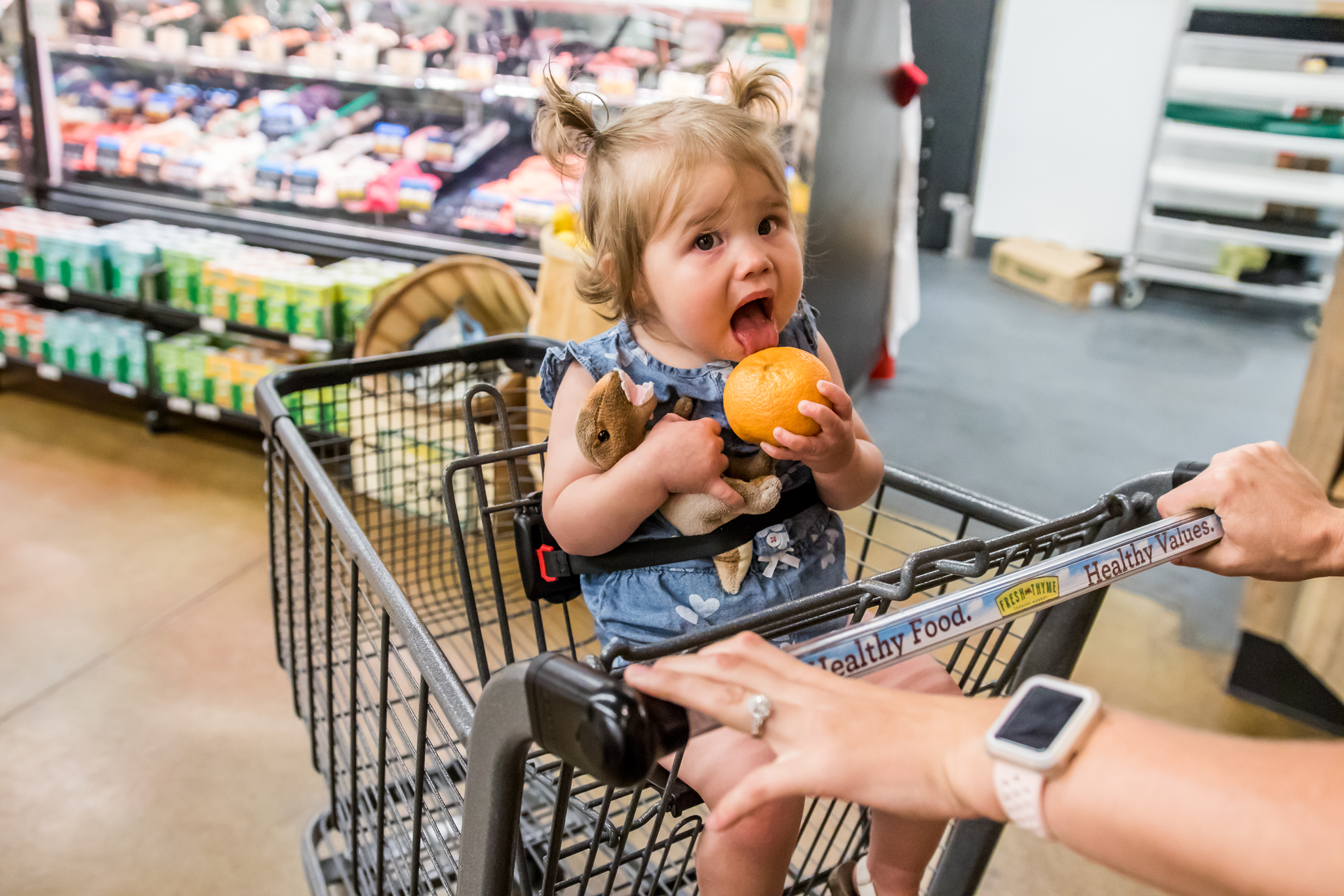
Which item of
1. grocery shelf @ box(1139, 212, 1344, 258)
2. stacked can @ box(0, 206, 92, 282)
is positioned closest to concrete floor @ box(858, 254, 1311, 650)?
grocery shelf @ box(1139, 212, 1344, 258)

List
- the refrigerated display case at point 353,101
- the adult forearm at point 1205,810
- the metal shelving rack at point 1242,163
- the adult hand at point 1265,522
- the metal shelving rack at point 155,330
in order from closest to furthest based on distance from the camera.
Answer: the adult forearm at point 1205,810
the adult hand at point 1265,522
the refrigerated display case at point 353,101
the metal shelving rack at point 155,330
the metal shelving rack at point 1242,163

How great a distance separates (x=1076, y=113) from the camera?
6543 millimetres

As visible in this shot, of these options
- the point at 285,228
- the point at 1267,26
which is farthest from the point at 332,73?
the point at 1267,26

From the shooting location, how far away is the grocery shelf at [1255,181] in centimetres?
569

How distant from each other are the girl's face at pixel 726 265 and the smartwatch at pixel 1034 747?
0.64 metres

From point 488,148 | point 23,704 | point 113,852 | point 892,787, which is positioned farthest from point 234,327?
point 892,787

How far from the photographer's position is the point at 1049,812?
539mm

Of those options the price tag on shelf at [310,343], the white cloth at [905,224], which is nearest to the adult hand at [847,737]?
the price tag on shelf at [310,343]

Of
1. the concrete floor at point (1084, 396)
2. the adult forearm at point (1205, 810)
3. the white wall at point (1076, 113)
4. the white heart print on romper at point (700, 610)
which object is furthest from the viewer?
the white wall at point (1076, 113)

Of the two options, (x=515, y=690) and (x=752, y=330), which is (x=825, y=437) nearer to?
(x=752, y=330)

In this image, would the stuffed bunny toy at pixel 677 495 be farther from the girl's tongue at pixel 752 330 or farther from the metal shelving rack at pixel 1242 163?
the metal shelving rack at pixel 1242 163

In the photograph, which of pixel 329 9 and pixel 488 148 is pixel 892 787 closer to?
pixel 488 148

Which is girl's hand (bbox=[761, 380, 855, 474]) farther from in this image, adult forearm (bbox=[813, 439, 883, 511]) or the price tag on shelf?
the price tag on shelf

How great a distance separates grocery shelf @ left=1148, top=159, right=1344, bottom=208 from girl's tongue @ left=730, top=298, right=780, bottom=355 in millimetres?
5906
